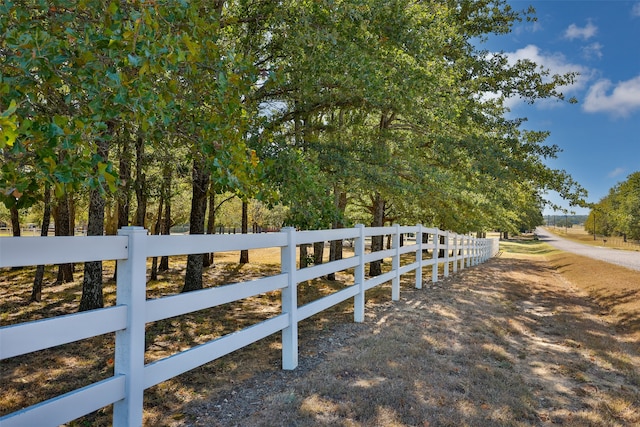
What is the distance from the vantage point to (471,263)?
18.9 m

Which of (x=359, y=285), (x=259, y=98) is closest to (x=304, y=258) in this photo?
(x=359, y=285)

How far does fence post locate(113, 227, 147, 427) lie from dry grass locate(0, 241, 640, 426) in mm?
557

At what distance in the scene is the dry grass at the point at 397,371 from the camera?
10.7ft

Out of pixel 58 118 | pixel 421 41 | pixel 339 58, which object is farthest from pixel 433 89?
pixel 58 118

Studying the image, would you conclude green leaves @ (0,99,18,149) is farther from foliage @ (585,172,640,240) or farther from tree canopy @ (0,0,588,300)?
foliage @ (585,172,640,240)

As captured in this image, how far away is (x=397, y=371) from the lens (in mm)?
4074

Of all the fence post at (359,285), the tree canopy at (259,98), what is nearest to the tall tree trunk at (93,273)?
the tree canopy at (259,98)

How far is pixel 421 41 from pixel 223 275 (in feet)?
34.7

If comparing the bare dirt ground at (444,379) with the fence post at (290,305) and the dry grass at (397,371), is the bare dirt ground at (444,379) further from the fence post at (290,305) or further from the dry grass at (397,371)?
the fence post at (290,305)

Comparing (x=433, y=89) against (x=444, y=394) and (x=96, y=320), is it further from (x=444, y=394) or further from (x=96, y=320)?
(x=96, y=320)

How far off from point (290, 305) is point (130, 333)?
2.03 meters

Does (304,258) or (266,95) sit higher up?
(266,95)

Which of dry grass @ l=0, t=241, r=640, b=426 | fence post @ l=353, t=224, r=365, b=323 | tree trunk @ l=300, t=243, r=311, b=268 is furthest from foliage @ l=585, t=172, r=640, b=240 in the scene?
fence post @ l=353, t=224, r=365, b=323

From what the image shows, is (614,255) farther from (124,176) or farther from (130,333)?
(130,333)
